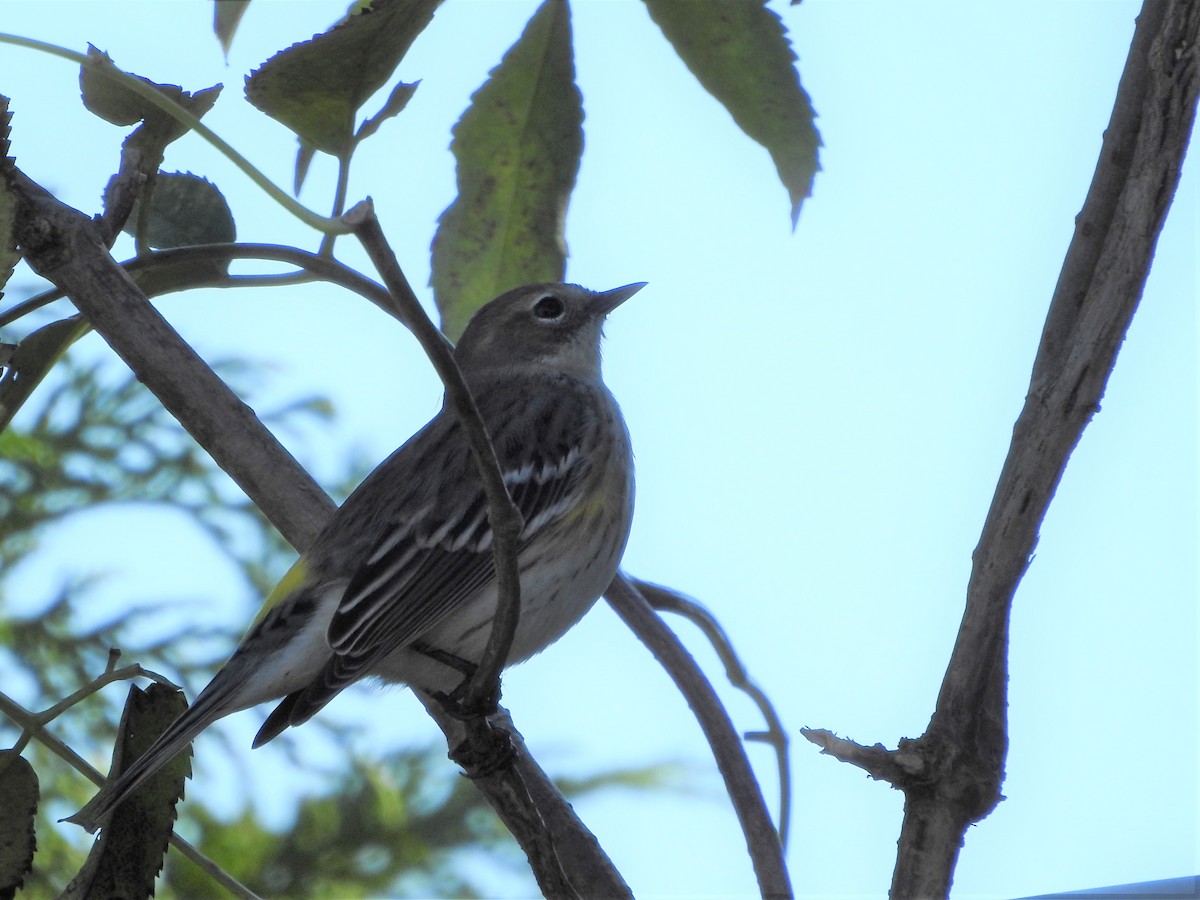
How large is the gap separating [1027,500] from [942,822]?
1.36 ft

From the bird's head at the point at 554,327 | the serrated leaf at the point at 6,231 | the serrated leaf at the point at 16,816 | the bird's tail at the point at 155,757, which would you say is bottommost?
the serrated leaf at the point at 16,816

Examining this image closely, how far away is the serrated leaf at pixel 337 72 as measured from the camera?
2105 millimetres

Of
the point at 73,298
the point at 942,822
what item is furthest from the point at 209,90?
the point at 942,822

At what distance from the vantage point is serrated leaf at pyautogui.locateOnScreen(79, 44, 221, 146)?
2.35 metres

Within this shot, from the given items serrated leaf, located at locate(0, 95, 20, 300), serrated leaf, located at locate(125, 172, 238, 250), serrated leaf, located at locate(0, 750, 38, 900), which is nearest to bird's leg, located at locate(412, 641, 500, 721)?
serrated leaf, located at locate(0, 750, 38, 900)

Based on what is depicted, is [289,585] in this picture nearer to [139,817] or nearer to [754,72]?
[139,817]

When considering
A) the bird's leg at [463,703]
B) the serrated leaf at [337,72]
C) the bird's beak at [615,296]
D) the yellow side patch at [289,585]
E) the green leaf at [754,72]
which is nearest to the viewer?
the bird's leg at [463,703]

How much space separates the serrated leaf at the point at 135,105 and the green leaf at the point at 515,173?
0.43 metres

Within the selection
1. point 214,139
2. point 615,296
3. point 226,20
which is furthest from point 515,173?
point 615,296

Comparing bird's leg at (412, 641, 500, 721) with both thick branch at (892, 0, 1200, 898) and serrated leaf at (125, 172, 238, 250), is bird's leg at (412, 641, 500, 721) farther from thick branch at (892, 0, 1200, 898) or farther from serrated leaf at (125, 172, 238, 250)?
serrated leaf at (125, 172, 238, 250)

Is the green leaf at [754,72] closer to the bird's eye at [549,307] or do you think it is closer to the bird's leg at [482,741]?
the bird's leg at [482,741]

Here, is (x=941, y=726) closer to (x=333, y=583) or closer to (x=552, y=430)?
(x=333, y=583)

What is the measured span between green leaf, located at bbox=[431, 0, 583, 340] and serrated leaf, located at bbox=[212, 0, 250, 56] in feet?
1.70

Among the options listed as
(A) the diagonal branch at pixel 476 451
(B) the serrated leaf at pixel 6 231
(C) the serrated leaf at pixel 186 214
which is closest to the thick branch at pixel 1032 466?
(A) the diagonal branch at pixel 476 451
